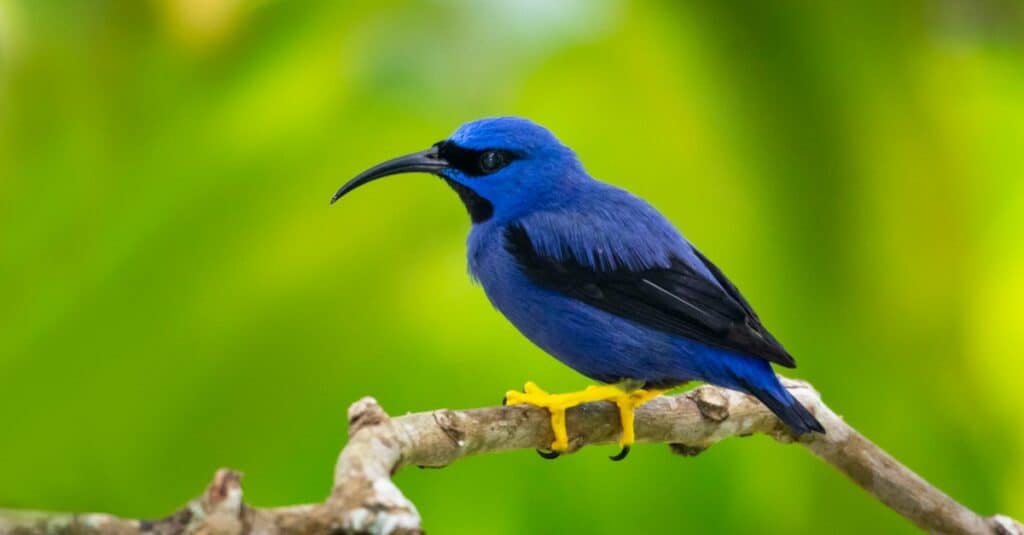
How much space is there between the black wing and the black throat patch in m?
0.21

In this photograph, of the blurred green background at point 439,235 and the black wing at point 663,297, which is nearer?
the black wing at point 663,297

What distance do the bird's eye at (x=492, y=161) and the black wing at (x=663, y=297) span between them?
261mm

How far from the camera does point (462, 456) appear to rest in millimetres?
2484

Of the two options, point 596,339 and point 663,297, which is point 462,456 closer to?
point 596,339

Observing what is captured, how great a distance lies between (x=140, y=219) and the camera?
13.5 feet

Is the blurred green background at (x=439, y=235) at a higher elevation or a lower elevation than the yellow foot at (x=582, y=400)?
higher

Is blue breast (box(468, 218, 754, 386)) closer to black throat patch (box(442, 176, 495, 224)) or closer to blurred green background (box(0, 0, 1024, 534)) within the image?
black throat patch (box(442, 176, 495, 224))

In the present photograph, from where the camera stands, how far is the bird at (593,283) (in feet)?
9.25

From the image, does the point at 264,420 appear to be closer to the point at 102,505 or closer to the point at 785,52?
the point at 102,505

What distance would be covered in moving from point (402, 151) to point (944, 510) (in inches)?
82.1

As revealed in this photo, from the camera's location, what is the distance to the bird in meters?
2.82

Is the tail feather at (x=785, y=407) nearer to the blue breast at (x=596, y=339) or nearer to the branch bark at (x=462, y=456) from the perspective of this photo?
the blue breast at (x=596, y=339)

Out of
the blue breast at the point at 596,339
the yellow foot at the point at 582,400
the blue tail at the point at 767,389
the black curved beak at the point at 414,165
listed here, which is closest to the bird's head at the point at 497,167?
the black curved beak at the point at 414,165

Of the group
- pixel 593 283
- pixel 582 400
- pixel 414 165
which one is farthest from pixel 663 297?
pixel 414 165
